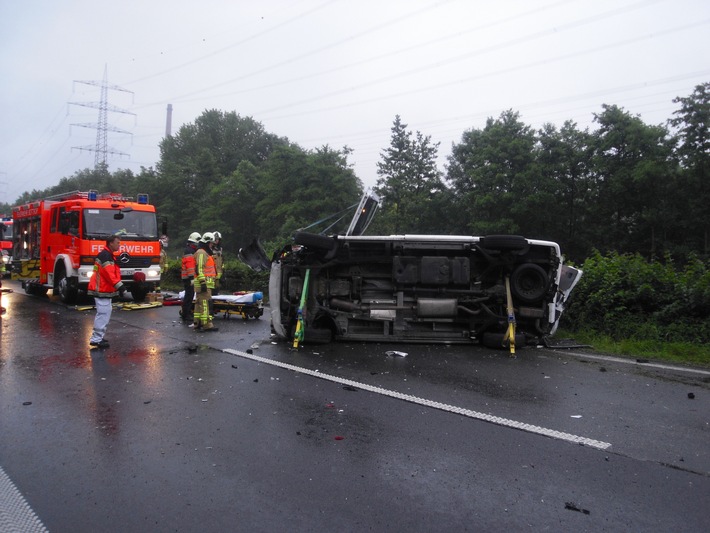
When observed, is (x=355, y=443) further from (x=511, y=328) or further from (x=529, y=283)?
(x=529, y=283)

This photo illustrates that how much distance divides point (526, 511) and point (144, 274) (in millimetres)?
12106

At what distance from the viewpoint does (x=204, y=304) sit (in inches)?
364

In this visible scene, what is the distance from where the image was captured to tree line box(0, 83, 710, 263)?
3694 cm

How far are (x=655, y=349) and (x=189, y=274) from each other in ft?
26.4

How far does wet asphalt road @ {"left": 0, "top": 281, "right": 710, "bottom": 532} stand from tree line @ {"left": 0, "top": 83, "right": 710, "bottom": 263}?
904 inches

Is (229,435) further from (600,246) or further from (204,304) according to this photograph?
(600,246)

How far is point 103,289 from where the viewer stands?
7.80 m

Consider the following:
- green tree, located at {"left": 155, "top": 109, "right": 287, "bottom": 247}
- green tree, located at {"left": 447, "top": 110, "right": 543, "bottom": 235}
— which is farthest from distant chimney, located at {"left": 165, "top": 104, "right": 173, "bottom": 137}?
green tree, located at {"left": 447, "top": 110, "right": 543, "bottom": 235}

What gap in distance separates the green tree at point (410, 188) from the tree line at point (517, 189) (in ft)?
0.35

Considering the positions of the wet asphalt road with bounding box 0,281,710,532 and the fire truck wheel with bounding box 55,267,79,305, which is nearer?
the wet asphalt road with bounding box 0,281,710,532

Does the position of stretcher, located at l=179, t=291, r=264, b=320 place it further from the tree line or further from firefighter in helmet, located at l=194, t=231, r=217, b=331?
the tree line

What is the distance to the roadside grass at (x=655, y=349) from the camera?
6858mm

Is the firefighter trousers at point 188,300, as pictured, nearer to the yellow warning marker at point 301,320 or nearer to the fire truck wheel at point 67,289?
the yellow warning marker at point 301,320

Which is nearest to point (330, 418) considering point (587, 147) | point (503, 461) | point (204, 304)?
point (503, 461)
